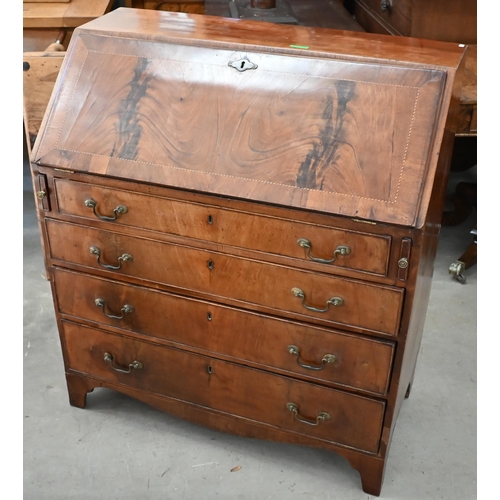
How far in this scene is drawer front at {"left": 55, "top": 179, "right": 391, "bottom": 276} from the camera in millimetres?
1725

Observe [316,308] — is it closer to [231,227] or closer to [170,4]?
[231,227]

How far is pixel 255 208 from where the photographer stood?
178cm

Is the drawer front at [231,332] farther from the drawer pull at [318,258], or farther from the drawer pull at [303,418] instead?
the drawer pull at [318,258]

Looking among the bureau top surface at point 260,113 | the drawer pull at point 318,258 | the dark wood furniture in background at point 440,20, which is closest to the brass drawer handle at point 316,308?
the drawer pull at point 318,258

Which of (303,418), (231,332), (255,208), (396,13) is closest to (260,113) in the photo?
(255,208)

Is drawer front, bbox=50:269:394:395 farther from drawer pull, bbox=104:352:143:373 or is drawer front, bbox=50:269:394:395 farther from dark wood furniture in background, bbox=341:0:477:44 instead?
dark wood furniture in background, bbox=341:0:477:44

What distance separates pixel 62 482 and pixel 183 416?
0.44 metres

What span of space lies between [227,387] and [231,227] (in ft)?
1.93

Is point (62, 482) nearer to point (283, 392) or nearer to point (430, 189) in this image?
point (283, 392)

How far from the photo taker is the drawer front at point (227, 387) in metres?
2.00

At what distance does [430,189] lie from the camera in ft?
5.38

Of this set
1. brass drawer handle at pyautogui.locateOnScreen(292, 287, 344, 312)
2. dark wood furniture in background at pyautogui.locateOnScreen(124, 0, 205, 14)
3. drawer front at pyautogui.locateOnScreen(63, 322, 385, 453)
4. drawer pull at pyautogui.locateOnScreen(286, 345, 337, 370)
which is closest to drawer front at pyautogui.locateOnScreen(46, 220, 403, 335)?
brass drawer handle at pyautogui.locateOnScreen(292, 287, 344, 312)

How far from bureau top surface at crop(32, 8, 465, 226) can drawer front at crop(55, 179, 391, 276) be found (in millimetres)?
68

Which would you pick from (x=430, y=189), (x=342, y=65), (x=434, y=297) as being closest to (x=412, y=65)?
(x=342, y=65)
